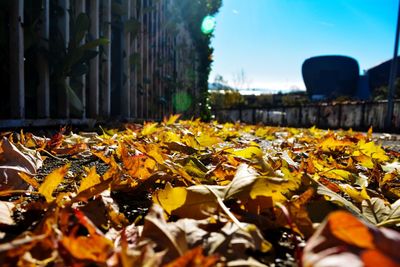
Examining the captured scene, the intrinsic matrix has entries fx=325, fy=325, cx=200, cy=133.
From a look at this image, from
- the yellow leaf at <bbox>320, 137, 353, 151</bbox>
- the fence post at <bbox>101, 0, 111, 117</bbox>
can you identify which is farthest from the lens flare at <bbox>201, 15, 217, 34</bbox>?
the yellow leaf at <bbox>320, 137, 353, 151</bbox>

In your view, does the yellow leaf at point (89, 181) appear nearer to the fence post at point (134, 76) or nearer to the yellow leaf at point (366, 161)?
the yellow leaf at point (366, 161)

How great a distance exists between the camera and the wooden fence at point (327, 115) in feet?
34.8

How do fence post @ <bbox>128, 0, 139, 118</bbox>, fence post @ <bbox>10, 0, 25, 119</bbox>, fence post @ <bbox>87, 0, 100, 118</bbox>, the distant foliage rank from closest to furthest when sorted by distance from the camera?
fence post @ <bbox>10, 0, 25, 119</bbox>
fence post @ <bbox>87, 0, 100, 118</bbox>
fence post @ <bbox>128, 0, 139, 118</bbox>
the distant foliage

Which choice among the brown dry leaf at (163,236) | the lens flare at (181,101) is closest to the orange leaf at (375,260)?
the brown dry leaf at (163,236)

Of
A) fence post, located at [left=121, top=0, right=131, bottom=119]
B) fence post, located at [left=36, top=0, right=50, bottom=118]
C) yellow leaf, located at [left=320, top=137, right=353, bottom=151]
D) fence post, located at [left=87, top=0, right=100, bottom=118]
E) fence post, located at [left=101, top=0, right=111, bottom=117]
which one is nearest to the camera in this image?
yellow leaf, located at [left=320, top=137, right=353, bottom=151]

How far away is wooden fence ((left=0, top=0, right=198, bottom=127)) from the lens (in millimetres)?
2252

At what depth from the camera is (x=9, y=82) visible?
7.63 ft

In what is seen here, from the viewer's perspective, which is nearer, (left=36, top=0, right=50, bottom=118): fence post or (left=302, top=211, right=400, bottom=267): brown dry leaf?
(left=302, top=211, right=400, bottom=267): brown dry leaf

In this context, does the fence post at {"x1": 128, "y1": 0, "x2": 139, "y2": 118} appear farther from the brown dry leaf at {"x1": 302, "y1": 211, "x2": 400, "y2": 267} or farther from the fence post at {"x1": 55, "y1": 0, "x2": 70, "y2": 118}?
the brown dry leaf at {"x1": 302, "y1": 211, "x2": 400, "y2": 267}

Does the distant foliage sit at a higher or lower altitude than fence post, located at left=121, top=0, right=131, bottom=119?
higher

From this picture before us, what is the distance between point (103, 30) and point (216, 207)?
3.54 metres

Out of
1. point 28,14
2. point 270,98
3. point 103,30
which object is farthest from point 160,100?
point 270,98

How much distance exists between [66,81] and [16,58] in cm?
59

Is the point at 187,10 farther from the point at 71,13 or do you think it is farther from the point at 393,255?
the point at 393,255
